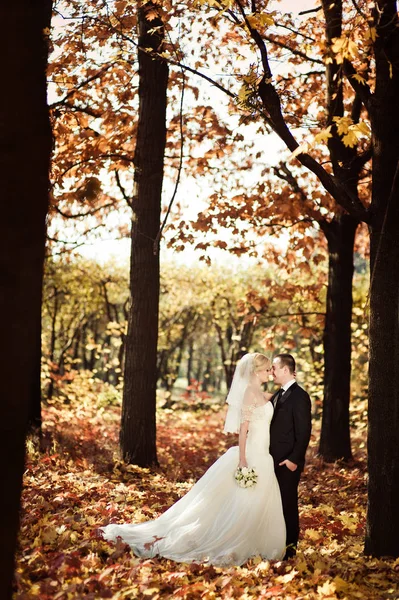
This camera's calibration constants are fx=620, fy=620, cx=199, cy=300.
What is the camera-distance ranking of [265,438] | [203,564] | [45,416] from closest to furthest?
[203,564] → [265,438] → [45,416]

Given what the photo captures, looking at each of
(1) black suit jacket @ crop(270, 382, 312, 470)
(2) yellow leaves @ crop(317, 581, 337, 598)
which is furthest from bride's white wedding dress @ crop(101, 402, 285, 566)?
(2) yellow leaves @ crop(317, 581, 337, 598)

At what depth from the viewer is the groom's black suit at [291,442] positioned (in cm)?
638

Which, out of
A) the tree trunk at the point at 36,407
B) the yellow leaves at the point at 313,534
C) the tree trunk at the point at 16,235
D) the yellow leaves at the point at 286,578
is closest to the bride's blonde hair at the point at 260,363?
the yellow leaves at the point at 313,534

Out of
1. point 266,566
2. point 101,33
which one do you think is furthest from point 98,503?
point 101,33

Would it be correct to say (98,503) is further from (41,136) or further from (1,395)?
(41,136)

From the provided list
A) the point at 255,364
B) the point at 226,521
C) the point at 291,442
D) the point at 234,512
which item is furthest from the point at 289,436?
the point at 226,521

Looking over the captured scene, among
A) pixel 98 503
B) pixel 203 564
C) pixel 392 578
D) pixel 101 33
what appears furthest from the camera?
pixel 101 33

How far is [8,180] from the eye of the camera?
2924mm

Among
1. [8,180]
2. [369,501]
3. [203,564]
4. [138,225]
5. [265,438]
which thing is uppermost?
[138,225]

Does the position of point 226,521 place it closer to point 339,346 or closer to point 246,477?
point 246,477

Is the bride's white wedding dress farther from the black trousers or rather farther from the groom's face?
the groom's face

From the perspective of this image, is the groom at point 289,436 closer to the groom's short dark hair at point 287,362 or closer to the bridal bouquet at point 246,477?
the groom's short dark hair at point 287,362

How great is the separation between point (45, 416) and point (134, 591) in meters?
11.3

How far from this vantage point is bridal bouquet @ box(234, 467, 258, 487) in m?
6.38
